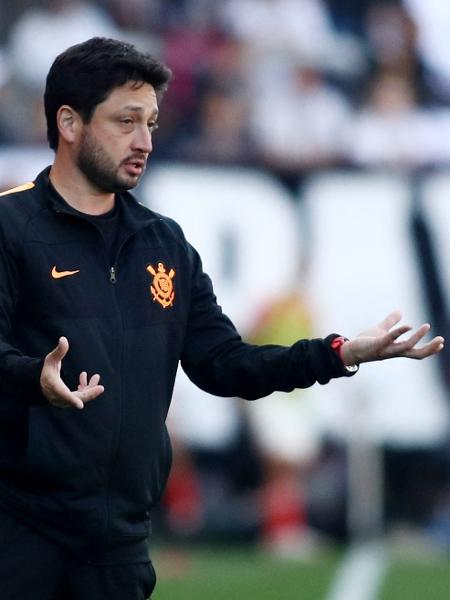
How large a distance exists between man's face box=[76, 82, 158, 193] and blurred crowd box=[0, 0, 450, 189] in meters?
7.61

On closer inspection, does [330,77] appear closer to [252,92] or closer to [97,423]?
[252,92]

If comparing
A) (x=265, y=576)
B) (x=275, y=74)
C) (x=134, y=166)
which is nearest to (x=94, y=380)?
(x=134, y=166)

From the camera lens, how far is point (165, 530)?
12016mm

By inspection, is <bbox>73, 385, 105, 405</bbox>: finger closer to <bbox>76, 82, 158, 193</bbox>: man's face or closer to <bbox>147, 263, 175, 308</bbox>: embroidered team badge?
<bbox>147, 263, 175, 308</bbox>: embroidered team badge

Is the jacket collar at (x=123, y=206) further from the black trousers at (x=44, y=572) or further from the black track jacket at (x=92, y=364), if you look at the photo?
the black trousers at (x=44, y=572)

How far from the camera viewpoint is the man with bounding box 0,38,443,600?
467cm

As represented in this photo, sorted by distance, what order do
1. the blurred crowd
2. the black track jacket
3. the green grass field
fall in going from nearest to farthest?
the black track jacket
the green grass field
the blurred crowd

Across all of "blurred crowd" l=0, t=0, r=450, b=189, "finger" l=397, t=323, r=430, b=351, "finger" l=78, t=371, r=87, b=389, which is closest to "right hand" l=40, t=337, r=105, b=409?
"finger" l=78, t=371, r=87, b=389

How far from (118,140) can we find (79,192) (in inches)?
7.5

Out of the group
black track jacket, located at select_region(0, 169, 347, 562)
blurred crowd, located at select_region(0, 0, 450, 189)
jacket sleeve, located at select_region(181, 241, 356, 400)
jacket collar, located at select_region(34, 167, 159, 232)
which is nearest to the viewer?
black track jacket, located at select_region(0, 169, 347, 562)

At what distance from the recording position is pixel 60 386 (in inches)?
167

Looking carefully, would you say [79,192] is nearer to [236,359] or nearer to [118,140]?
[118,140]

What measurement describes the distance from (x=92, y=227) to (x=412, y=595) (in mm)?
5006

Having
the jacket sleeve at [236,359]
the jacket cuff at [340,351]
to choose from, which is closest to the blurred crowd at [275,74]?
the jacket sleeve at [236,359]
